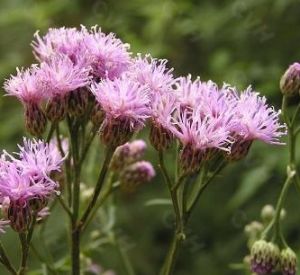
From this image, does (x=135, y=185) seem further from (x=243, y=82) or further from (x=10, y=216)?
(x=243, y=82)

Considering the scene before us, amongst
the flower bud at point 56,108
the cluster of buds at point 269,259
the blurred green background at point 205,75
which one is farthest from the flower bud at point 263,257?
the blurred green background at point 205,75

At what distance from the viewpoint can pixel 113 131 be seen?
4.29ft

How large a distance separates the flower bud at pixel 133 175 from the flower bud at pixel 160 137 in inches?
11.8

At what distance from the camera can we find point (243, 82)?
8.39ft

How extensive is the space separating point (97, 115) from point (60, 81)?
77 millimetres

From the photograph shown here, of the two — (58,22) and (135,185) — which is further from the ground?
(58,22)

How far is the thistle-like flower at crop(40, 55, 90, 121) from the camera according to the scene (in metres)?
1.32

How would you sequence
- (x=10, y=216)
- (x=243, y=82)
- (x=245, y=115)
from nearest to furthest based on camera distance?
(x=10, y=216) → (x=245, y=115) → (x=243, y=82)

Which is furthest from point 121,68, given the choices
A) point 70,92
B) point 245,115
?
point 245,115

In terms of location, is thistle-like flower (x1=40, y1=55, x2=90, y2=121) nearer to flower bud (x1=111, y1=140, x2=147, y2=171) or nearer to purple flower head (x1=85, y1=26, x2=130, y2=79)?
purple flower head (x1=85, y1=26, x2=130, y2=79)

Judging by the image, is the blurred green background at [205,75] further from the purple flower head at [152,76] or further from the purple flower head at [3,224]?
Result: the purple flower head at [3,224]

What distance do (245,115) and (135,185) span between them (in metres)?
0.37

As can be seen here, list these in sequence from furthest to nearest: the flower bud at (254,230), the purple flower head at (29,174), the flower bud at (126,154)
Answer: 1. the flower bud at (254,230)
2. the flower bud at (126,154)
3. the purple flower head at (29,174)

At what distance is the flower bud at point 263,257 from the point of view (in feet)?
4.84
